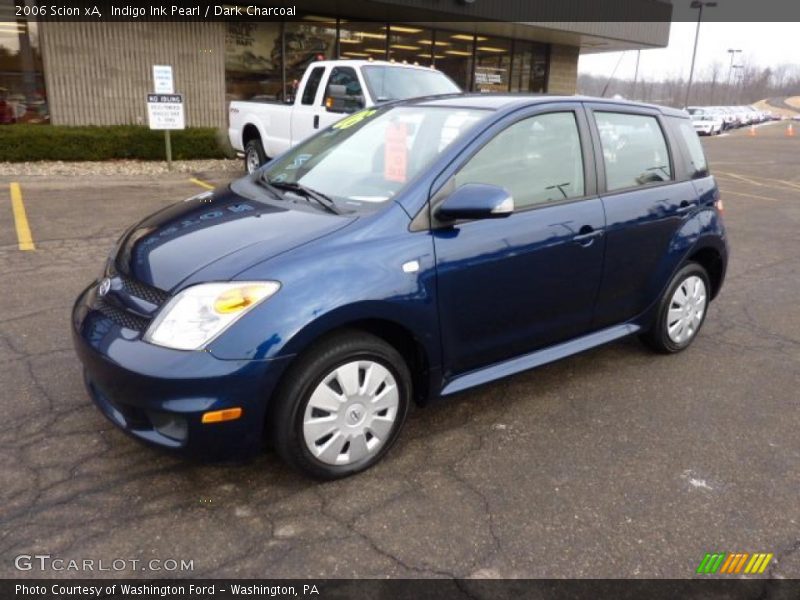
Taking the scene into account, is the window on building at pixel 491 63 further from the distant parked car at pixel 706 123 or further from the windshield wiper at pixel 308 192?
the distant parked car at pixel 706 123

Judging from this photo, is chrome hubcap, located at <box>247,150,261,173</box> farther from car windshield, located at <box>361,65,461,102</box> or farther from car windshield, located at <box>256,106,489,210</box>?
car windshield, located at <box>256,106,489,210</box>

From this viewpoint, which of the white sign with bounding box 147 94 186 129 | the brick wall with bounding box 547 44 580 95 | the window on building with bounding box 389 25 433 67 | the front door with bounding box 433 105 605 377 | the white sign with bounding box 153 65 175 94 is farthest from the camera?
the brick wall with bounding box 547 44 580 95

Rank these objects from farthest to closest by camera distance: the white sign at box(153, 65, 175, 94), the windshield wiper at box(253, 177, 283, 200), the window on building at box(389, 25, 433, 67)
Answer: the window on building at box(389, 25, 433, 67) → the white sign at box(153, 65, 175, 94) → the windshield wiper at box(253, 177, 283, 200)

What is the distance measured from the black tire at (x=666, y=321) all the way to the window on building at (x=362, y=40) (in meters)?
14.5

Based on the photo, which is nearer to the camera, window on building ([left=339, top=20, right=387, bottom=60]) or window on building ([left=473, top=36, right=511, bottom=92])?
window on building ([left=339, top=20, right=387, bottom=60])

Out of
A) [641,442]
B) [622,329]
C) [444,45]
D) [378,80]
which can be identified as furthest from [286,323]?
[444,45]

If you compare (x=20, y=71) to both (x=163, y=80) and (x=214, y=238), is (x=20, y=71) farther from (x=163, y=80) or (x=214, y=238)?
(x=214, y=238)

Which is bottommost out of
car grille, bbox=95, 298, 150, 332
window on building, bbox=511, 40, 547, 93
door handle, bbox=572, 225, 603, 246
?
car grille, bbox=95, 298, 150, 332

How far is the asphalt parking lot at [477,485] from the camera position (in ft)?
8.17

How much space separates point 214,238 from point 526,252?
1.50 metres

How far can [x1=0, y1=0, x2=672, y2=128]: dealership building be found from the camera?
43.6ft

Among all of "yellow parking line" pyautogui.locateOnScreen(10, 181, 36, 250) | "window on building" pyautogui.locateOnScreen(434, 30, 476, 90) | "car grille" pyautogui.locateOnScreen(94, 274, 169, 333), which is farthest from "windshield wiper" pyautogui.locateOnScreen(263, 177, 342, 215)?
"window on building" pyautogui.locateOnScreen(434, 30, 476, 90)

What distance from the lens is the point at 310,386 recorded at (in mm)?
2672

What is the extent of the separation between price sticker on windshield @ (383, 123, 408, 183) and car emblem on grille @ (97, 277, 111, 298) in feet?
4.55
